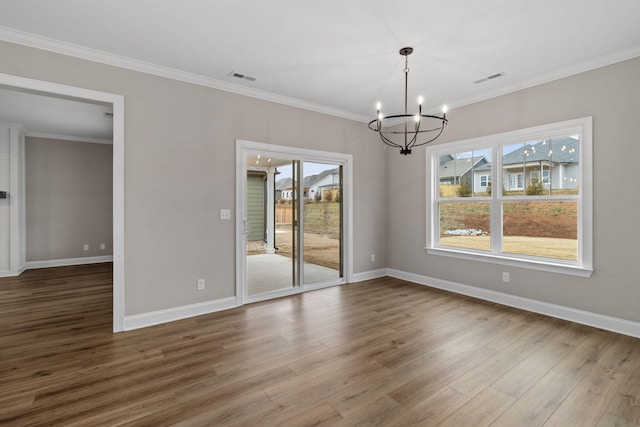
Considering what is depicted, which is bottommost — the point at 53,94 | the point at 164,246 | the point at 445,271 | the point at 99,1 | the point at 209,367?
the point at 209,367

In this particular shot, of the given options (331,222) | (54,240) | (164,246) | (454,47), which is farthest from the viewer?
(54,240)

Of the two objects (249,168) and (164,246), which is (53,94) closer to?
(164,246)

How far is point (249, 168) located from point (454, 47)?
2.77m

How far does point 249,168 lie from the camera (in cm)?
425

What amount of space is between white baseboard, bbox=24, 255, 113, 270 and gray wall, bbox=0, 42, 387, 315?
4.79 metres

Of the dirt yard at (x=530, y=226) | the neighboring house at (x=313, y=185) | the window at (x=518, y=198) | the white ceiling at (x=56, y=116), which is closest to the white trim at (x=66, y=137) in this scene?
the white ceiling at (x=56, y=116)

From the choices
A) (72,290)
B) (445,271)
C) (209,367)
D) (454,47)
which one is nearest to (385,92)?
(454,47)

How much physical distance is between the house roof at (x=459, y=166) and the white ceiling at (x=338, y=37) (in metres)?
1.00

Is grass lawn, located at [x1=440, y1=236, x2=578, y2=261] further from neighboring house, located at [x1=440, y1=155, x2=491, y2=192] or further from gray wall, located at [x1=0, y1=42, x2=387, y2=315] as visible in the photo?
gray wall, located at [x1=0, y1=42, x2=387, y2=315]

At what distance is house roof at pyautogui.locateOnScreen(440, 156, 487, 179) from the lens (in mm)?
4438

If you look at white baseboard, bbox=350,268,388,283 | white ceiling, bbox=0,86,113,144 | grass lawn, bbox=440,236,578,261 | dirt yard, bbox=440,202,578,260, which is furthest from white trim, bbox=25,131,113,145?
grass lawn, bbox=440,236,578,261

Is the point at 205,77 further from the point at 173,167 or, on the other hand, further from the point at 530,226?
the point at 530,226

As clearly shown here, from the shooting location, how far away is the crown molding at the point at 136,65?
110 inches

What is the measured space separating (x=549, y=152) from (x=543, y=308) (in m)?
1.87
